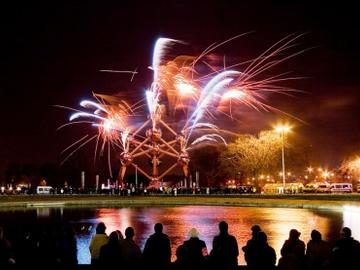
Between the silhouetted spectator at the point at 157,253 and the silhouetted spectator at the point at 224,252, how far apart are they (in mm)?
1052

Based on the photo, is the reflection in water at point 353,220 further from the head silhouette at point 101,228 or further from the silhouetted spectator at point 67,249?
the silhouetted spectator at point 67,249

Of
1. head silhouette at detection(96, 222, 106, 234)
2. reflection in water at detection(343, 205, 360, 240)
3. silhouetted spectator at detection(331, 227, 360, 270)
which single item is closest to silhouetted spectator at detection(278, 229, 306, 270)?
silhouetted spectator at detection(331, 227, 360, 270)

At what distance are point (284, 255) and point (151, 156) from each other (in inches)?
2882

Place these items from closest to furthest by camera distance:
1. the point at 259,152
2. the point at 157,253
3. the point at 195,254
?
the point at 195,254
the point at 157,253
the point at 259,152

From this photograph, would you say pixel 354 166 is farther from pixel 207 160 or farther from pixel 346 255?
pixel 346 255

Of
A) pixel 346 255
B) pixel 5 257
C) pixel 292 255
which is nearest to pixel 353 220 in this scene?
pixel 292 255

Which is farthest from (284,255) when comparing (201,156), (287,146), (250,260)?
(201,156)

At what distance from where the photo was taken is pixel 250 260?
10.7m

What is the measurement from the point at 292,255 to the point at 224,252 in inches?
53.9

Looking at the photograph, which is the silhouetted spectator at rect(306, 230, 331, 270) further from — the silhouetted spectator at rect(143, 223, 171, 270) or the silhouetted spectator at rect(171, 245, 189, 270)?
the silhouetted spectator at rect(143, 223, 171, 270)

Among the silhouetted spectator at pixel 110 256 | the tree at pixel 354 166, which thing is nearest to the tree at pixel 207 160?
the tree at pixel 354 166

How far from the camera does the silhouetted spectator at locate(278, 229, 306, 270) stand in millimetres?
10523

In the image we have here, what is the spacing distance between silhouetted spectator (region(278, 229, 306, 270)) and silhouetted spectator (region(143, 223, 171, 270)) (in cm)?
249

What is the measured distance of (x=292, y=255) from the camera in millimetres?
10641
